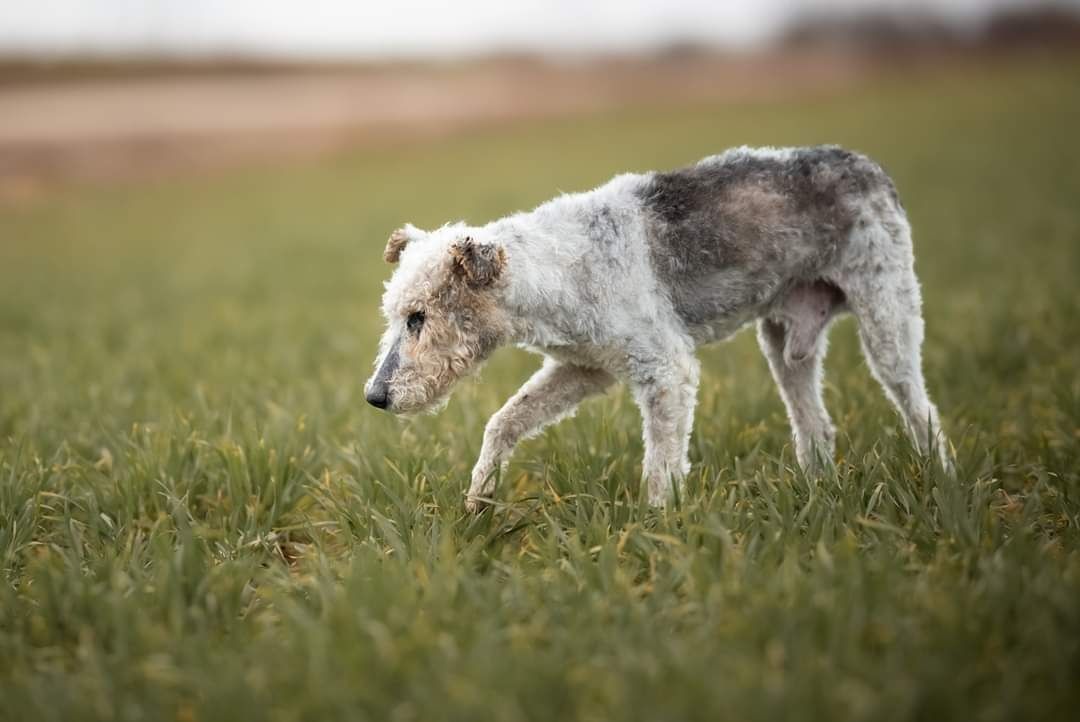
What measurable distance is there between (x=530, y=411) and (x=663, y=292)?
33.2 inches

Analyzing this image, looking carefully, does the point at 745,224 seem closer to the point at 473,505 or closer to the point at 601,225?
the point at 601,225

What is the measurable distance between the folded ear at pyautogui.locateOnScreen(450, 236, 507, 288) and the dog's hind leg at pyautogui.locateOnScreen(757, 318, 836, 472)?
169 cm

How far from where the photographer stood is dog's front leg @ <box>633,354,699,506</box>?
3.85 m

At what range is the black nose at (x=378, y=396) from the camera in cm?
348

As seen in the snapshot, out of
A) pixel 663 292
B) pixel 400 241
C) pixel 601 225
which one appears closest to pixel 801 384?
pixel 663 292

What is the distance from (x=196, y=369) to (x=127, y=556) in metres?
4.31

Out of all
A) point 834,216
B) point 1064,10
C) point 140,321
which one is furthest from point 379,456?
point 1064,10

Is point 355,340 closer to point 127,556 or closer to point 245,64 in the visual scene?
point 127,556

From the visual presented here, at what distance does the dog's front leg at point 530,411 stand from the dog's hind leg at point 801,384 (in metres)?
1.10

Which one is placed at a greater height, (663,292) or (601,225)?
(601,225)

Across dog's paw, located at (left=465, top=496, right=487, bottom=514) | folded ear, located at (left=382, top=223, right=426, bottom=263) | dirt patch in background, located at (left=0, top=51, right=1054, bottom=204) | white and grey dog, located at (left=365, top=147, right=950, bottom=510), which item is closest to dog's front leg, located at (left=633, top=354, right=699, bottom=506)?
white and grey dog, located at (left=365, top=147, right=950, bottom=510)

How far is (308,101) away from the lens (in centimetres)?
3994

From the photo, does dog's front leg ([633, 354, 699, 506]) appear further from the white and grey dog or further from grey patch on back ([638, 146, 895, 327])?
grey patch on back ([638, 146, 895, 327])

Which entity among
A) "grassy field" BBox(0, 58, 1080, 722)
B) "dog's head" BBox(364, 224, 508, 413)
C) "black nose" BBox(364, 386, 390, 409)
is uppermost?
"dog's head" BBox(364, 224, 508, 413)
